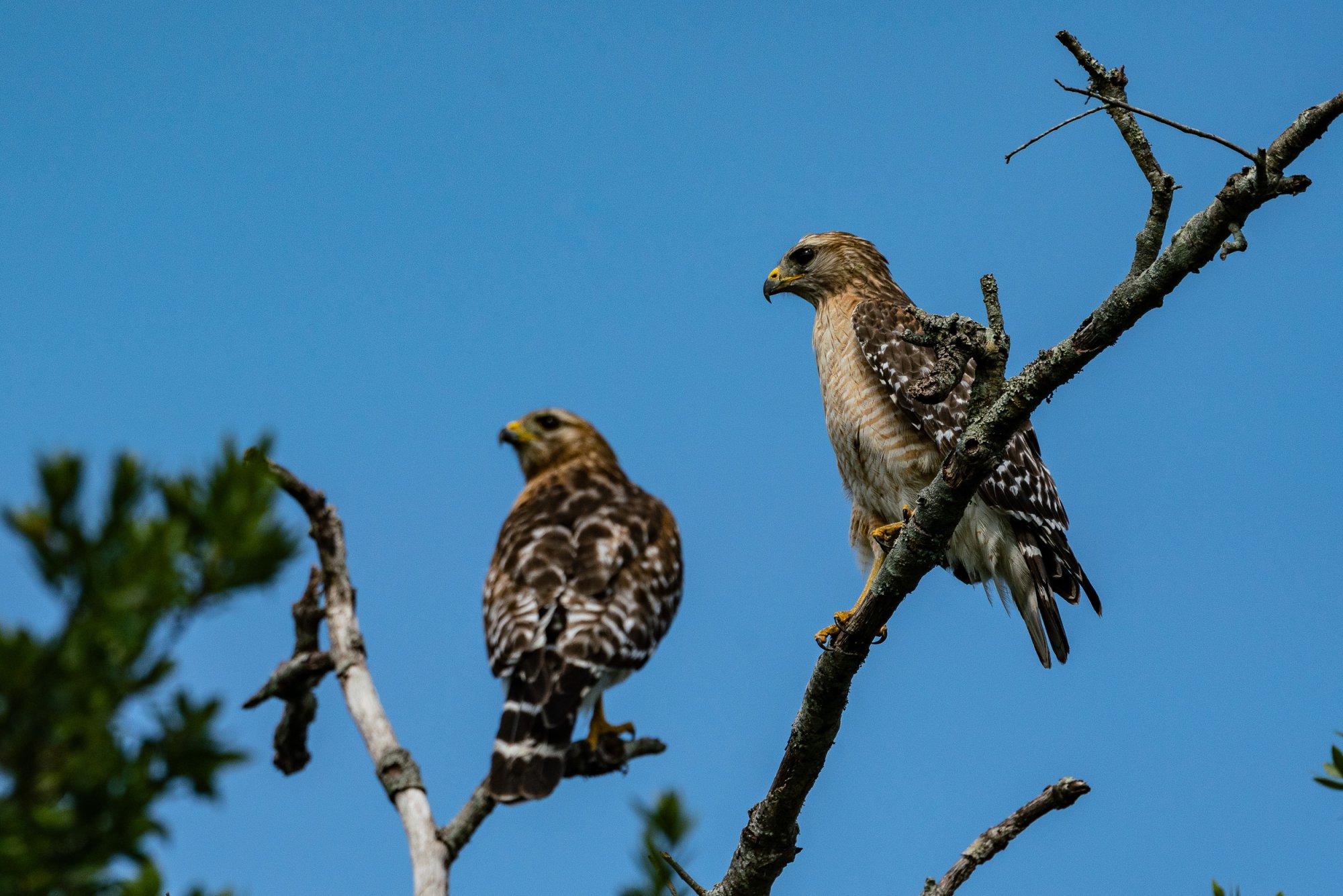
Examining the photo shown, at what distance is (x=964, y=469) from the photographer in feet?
12.1

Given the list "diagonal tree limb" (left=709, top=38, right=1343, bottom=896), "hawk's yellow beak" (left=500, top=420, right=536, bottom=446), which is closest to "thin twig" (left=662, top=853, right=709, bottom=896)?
"diagonal tree limb" (left=709, top=38, right=1343, bottom=896)

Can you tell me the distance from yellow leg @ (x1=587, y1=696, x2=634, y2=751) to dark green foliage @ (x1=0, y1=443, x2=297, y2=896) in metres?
4.64

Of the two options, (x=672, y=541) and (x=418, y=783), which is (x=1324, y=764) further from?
(x=672, y=541)

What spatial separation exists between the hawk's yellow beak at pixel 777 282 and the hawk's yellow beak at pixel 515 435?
1828 mm

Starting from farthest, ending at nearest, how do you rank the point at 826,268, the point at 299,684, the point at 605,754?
the point at 826,268, the point at 605,754, the point at 299,684

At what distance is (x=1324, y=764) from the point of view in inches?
90.0

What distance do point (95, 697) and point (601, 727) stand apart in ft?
16.0

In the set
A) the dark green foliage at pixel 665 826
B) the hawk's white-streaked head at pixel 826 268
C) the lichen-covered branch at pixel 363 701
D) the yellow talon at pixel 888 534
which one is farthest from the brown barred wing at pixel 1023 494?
the dark green foliage at pixel 665 826

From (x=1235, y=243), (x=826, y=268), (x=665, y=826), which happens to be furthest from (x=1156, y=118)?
(x=826, y=268)

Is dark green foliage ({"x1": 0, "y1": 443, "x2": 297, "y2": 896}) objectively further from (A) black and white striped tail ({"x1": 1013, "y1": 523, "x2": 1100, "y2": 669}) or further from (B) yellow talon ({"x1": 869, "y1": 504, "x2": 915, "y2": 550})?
(A) black and white striped tail ({"x1": 1013, "y1": 523, "x2": 1100, "y2": 669})

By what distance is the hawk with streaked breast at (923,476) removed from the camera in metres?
6.45

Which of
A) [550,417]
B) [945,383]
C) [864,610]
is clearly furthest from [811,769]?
[550,417]

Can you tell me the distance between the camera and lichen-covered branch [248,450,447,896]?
362cm

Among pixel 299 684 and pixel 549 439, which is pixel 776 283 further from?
pixel 299 684
